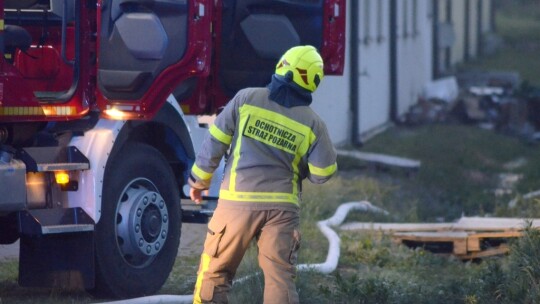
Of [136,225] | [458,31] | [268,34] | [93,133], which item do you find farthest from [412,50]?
[93,133]

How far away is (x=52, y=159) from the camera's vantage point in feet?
24.4

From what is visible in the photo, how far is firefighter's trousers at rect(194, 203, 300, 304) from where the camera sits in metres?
6.38

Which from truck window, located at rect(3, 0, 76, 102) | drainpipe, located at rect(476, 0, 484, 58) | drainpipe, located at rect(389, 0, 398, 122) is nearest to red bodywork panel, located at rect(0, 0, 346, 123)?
truck window, located at rect(3, 0, 76, 102)

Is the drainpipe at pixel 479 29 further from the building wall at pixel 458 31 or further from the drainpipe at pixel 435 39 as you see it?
the drainpipe at pixel 435 39

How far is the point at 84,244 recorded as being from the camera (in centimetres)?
755

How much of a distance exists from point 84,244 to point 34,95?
Result: 100 cm

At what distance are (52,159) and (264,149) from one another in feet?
5.55

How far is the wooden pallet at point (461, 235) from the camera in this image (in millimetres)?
10242

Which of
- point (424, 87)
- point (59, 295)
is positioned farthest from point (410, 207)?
point (424, 87)

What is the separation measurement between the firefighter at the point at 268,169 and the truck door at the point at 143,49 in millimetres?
1336

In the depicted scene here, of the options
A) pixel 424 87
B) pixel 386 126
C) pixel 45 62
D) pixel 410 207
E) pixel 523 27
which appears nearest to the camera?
pixel 45 62

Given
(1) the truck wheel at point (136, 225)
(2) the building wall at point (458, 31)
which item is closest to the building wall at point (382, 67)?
(2) the building wall at point (458, 31)

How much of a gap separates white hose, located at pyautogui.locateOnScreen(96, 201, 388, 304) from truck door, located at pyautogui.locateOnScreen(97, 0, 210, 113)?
1221 mm

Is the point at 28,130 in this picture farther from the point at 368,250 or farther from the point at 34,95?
the point at 368,250
